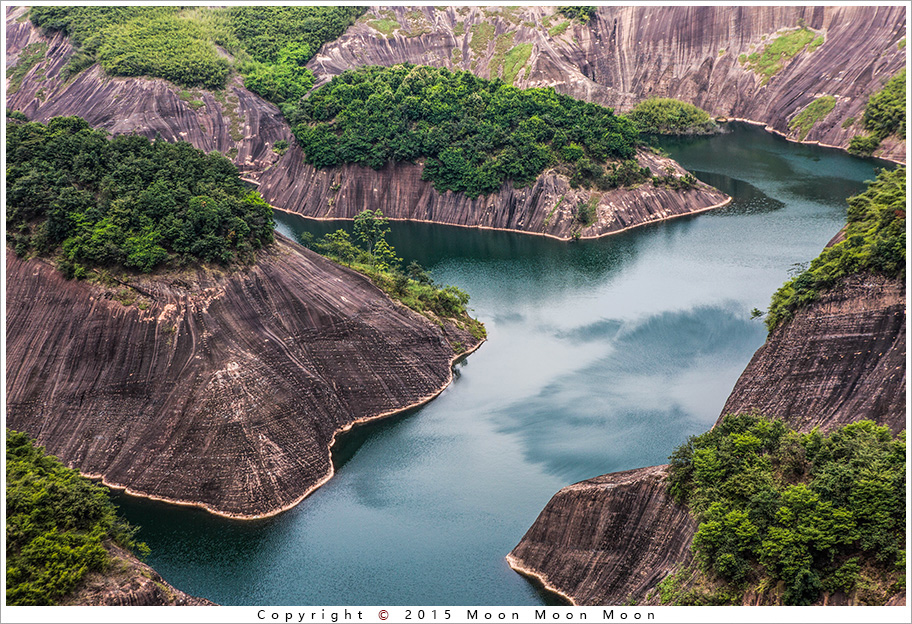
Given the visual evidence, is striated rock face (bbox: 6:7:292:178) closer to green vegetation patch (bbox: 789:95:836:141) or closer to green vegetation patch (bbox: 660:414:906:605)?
green vegetation patch (bbox: 789:95:836:141)

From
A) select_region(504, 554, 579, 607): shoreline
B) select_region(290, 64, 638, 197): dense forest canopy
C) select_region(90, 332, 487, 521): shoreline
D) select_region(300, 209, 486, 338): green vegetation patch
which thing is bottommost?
select_region(90, 332, 487, 521): shoreline

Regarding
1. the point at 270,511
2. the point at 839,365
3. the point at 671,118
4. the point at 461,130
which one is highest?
the point at 839,365

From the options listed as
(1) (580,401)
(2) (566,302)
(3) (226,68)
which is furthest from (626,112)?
(1) (580,401)

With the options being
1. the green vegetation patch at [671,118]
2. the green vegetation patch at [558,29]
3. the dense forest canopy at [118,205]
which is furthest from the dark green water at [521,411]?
the green vegetation patch at [558,29]

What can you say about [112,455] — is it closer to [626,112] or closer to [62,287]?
[62,287]

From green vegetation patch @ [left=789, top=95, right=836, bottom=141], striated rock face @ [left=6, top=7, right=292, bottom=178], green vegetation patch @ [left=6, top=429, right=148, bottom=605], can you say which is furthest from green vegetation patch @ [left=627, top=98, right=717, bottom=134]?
green vegetation patch @ [left=6, top=429, right=148, bottom=605]

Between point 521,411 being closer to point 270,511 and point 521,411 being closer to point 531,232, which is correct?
point 270,511

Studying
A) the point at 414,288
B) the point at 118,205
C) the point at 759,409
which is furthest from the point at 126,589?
the point at 414,288

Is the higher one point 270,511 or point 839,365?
point 839,365
